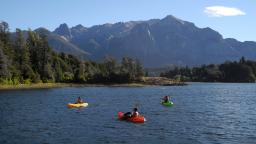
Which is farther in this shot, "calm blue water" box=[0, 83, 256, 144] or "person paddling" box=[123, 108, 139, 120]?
"person paddling" box=[123, 108, 139, 120]

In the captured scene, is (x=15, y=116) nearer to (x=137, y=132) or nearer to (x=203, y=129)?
(x=137, y=132)

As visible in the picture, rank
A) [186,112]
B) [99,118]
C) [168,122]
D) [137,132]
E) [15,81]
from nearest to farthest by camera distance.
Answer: [137,132], [168,122], [99,118], [186,112], [15,81]

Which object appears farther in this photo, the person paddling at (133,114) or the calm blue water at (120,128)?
the person paddling at (133,114)

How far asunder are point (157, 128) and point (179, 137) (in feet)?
27.3

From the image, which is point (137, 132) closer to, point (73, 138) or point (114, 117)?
point (73, 138)

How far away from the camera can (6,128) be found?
62.5 m

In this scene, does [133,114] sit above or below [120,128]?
above

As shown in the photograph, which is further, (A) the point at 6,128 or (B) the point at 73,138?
(A) the point at 6,128

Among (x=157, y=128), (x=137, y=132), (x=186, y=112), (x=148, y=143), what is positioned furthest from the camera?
(x=186, y=112)

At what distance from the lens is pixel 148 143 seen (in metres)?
51.7

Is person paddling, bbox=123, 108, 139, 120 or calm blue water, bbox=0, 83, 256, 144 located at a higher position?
person paddling, bbox=123, 108, 139, 120

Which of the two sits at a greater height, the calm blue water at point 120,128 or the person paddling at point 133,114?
the person paddling at point 133,114

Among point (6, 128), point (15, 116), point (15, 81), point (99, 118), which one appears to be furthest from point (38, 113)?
point (15, 81)

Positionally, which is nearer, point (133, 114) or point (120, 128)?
point (120, 128)
